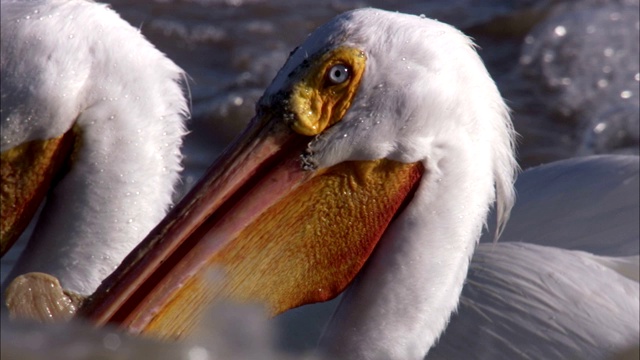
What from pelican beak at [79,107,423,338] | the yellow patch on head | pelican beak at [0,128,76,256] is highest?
the yellow patch on head

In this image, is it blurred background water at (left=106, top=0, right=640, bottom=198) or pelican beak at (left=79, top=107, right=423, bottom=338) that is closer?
pelican beak at (left=79, top=107, right=423, bottom=338)

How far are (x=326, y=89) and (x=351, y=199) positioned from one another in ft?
1.01

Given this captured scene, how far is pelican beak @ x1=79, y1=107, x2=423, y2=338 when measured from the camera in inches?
121

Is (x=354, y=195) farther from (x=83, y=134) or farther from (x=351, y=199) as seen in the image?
(x=83, y=134)

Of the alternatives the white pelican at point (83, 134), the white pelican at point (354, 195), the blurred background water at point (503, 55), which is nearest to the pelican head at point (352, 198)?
the white pelican at point (354, 195)

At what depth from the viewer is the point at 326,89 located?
3.11 meters

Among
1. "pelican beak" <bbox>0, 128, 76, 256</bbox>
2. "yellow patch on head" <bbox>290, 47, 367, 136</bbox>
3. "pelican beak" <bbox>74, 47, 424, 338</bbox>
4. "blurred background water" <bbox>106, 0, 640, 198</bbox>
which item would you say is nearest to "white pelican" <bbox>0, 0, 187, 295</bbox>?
"pelican beak" <bbox>0, 128, 76, 256</bbox>

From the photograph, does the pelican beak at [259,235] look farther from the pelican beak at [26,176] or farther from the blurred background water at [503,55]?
the blurred background water at [503,55]

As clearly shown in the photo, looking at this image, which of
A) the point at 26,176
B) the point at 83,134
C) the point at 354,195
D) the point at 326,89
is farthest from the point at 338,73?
the point at 26,176

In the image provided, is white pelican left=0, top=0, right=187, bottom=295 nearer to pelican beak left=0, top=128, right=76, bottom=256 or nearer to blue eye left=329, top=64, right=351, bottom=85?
pelican beak left=0, top=128, right=76, bottom=256

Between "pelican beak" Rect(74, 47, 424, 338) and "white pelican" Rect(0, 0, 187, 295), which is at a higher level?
"pelican beak" Rect(74, 47, 424, 338)

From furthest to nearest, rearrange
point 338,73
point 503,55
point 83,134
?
point 503,55
point 83,134
point 338,73

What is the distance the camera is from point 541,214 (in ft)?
15.1

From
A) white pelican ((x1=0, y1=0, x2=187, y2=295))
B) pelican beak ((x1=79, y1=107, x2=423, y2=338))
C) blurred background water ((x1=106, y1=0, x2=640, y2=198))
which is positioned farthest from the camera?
blurred background water ((x1=106, y1=0, x2=640, y2=198))
